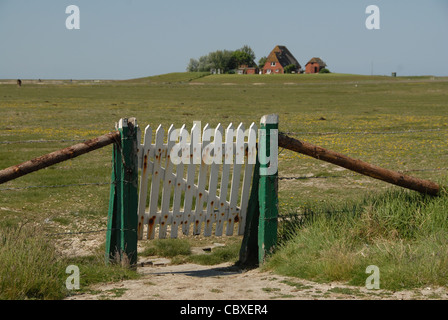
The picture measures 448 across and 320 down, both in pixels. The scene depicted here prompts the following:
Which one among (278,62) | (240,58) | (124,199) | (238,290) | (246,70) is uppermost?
(240,58)

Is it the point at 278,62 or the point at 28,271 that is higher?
the point at 278,62

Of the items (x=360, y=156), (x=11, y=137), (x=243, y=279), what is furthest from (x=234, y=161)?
(x=11, y=137)

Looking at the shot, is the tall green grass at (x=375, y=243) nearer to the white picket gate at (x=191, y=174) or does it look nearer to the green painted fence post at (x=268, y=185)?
the green painted fence post at (x=268, y=185)

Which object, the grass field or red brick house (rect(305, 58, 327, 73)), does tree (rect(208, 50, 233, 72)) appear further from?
the grass field

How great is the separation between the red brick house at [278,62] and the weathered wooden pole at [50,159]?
162029mm

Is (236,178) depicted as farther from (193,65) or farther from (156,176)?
(193,65)

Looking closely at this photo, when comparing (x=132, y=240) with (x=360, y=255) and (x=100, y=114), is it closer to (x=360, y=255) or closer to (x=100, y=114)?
(x=360, y=255)

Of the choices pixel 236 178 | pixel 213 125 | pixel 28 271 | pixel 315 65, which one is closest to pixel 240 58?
pixel 315 65

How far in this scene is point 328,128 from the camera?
88.9 feet

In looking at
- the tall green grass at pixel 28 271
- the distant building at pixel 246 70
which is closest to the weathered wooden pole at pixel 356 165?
the tall green grass at pixel 28 271

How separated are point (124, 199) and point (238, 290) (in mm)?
2008

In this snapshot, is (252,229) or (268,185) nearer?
(268,185)

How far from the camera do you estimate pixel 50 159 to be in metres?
7.03

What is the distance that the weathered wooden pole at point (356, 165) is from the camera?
7.82 metres
